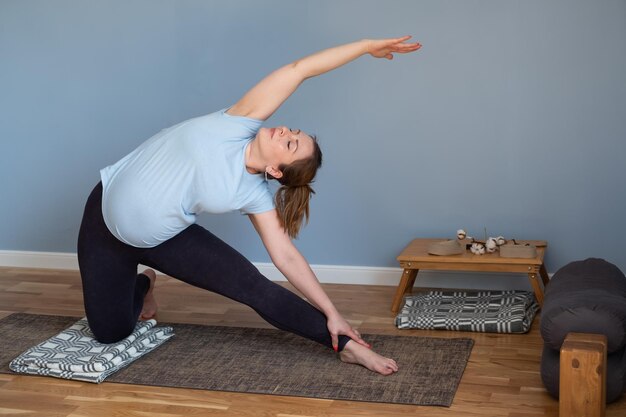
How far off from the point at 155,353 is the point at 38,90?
1.88m

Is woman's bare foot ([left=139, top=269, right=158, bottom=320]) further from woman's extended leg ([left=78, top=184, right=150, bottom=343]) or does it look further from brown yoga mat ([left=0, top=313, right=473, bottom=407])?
woman's extended leg ([left=78, top=184, right=150, bottom=343])

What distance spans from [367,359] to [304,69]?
979 millimetres

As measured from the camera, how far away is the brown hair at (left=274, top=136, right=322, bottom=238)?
9.44 ft

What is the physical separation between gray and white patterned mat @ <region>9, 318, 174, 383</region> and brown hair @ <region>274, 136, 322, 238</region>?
74cm

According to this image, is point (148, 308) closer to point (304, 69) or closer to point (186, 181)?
point (186, 181)

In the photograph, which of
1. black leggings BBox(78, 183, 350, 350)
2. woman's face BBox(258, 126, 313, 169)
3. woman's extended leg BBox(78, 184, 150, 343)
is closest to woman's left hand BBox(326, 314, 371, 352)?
black leggings BBox(78, 183, 350, 350)

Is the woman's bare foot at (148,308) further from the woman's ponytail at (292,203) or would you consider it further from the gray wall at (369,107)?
the woman's ponytail at (292,203)

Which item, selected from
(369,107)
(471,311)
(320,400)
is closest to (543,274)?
(471,311)

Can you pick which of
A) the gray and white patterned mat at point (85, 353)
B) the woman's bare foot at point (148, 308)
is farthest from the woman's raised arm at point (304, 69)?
the woman's bare foot at point (148, 308)

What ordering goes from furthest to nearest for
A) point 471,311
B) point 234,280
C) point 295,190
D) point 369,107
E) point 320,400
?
1. point 369,107
2. point 471,311
3. point 234,280
4. point 295,190
5. point 320,400

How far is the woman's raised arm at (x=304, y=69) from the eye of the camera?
284 centimetres

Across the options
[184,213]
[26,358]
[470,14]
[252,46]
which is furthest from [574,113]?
[26,358]

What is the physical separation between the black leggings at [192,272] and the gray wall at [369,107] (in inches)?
46.4

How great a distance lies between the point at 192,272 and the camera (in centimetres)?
309
